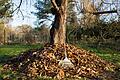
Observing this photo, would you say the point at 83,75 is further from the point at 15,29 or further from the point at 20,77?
the point at 15,29

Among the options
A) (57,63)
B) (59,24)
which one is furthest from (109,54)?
(57,63)

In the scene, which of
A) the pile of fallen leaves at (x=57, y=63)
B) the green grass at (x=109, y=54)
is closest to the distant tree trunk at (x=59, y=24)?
the pile of fallen leaves at (x=57, y=63)

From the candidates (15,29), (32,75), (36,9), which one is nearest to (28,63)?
(32,75)

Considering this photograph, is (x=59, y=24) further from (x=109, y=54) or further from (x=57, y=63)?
(x=109, y=54)

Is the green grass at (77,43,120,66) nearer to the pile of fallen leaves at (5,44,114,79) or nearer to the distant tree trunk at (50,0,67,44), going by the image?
the pile of fallen leaves at (5,44,114,79)

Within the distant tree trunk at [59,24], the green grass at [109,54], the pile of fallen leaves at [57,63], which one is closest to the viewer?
the pile of fallen leaves at [57,63]

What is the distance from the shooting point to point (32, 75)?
12.4 m

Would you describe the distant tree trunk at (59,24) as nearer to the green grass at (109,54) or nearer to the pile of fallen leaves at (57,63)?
the pile of fallen leaves at (57,63)

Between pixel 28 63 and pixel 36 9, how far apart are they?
38905 mm

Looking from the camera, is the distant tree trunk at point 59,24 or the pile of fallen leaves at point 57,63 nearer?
the pile of fallen leaves at point 57,63

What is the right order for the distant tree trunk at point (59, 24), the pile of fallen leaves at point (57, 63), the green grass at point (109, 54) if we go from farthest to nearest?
the green grass at point (109, 54) < the distant tree trunk at point (59, 24) < the pile of fallen leaves at point (57, 63)

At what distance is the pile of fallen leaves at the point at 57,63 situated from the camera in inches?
494

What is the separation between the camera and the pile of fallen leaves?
41.2ft

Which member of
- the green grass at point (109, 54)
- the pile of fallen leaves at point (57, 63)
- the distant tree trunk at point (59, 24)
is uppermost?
the distant tree trunk at point (59, 24)
